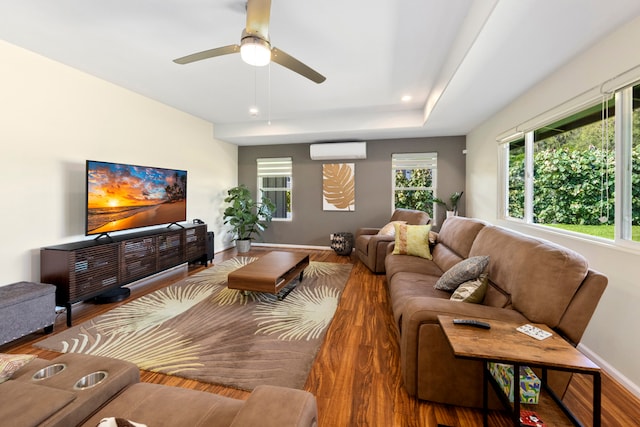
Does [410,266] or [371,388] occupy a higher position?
[410,266]

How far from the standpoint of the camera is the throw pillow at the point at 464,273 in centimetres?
196

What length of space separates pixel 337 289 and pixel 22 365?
278 centimetres

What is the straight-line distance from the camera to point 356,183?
18.6 feet


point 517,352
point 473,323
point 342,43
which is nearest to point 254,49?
point 342,43

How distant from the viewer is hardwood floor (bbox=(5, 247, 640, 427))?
1.48 m

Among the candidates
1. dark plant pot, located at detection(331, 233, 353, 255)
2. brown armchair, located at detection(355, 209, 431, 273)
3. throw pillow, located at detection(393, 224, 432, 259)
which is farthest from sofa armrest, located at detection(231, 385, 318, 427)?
dark plant pot, located at detection(331, 233, 353, 255)

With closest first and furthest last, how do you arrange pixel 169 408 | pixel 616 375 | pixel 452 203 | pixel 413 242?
pixel 169 408, pixel 616 375, pixel 413 242, pixel 452 203

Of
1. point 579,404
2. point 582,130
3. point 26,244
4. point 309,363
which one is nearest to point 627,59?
point 582,130

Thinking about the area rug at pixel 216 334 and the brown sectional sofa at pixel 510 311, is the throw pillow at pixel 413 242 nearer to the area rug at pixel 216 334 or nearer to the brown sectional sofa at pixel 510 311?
the area rug at pixel 216 334

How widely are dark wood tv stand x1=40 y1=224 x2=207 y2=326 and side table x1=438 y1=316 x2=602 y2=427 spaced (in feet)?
10.5

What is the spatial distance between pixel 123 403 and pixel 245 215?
15.1 feet

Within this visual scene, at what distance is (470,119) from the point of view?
4.11m

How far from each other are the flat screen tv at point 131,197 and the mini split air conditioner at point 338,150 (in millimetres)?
2547

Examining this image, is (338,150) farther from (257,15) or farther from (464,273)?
(464,273)
